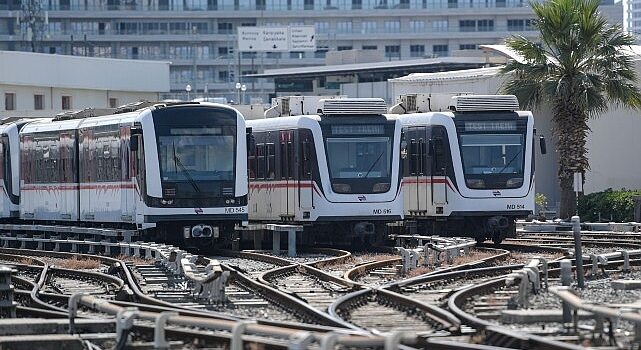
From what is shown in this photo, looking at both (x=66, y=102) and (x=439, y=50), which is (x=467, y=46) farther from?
(x=66, y=102)

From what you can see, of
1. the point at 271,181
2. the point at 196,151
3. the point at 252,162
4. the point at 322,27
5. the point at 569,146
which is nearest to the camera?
the point at 196,151

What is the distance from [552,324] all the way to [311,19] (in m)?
118

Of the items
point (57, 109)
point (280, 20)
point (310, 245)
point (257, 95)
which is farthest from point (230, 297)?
point (280, 20)

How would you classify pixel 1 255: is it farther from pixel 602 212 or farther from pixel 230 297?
pixel 602 212

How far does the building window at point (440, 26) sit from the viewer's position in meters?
132

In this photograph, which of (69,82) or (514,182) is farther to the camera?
(69,82)

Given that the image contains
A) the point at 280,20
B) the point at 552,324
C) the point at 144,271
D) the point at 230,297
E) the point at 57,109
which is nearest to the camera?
the point at 552,324

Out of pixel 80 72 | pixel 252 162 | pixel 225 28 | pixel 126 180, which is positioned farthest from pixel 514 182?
pixel 225 28

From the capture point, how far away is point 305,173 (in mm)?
31594

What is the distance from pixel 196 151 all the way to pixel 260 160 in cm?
345

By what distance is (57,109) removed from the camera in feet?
238

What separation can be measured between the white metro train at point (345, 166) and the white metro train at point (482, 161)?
4.20 ft

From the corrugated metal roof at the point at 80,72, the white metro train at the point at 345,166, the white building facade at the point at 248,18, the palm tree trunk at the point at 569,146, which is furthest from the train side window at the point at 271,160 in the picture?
the white building facade at the point at 248,18

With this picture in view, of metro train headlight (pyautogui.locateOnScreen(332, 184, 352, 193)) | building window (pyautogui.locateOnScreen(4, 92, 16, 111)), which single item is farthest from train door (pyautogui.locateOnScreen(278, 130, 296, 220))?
building window (pyautogui.locateOnScreen(4, 92, 16, 111))
